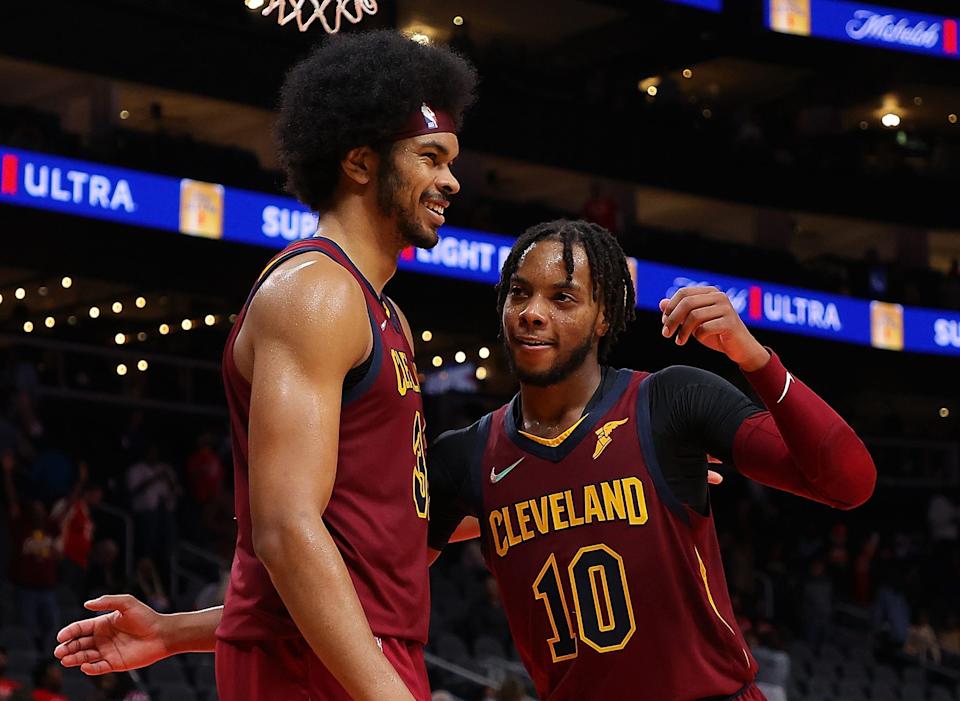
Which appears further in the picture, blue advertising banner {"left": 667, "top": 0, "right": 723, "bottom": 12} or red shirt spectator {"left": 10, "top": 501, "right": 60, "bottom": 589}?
blue advertising banner {"left": 667, "top": 0, "right": 723, "bottom": 12}

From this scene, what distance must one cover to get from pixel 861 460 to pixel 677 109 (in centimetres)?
2088

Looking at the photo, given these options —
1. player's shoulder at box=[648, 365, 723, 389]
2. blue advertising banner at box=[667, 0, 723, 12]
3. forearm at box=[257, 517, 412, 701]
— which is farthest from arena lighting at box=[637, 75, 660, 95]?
forearm at box=[257, 517, 412, 701]

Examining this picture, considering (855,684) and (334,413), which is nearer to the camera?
(334,413)

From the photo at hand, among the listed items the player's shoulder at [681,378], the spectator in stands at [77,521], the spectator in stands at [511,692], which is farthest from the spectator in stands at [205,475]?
the player's shoulder at [681,378]

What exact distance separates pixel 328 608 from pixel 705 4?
19594 millimetres

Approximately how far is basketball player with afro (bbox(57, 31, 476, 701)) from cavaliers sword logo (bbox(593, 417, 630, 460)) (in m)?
0.67

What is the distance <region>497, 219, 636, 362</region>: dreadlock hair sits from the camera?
3938 millimetres

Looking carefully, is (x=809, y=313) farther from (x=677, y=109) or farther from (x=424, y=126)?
(x=424, y=126)

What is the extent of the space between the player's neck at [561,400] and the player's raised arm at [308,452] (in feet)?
3.26

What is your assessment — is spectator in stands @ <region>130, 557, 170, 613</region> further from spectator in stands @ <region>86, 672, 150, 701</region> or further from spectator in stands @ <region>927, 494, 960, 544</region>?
spectator in stands @ <region>927, 494, 960, 544</region>

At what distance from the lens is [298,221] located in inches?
638

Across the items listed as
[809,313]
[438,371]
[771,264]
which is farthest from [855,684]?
[438,371]

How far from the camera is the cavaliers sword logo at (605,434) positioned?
3.84 metres

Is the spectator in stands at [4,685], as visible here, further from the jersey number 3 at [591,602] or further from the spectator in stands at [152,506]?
the jersey number 3 at [591,602]
